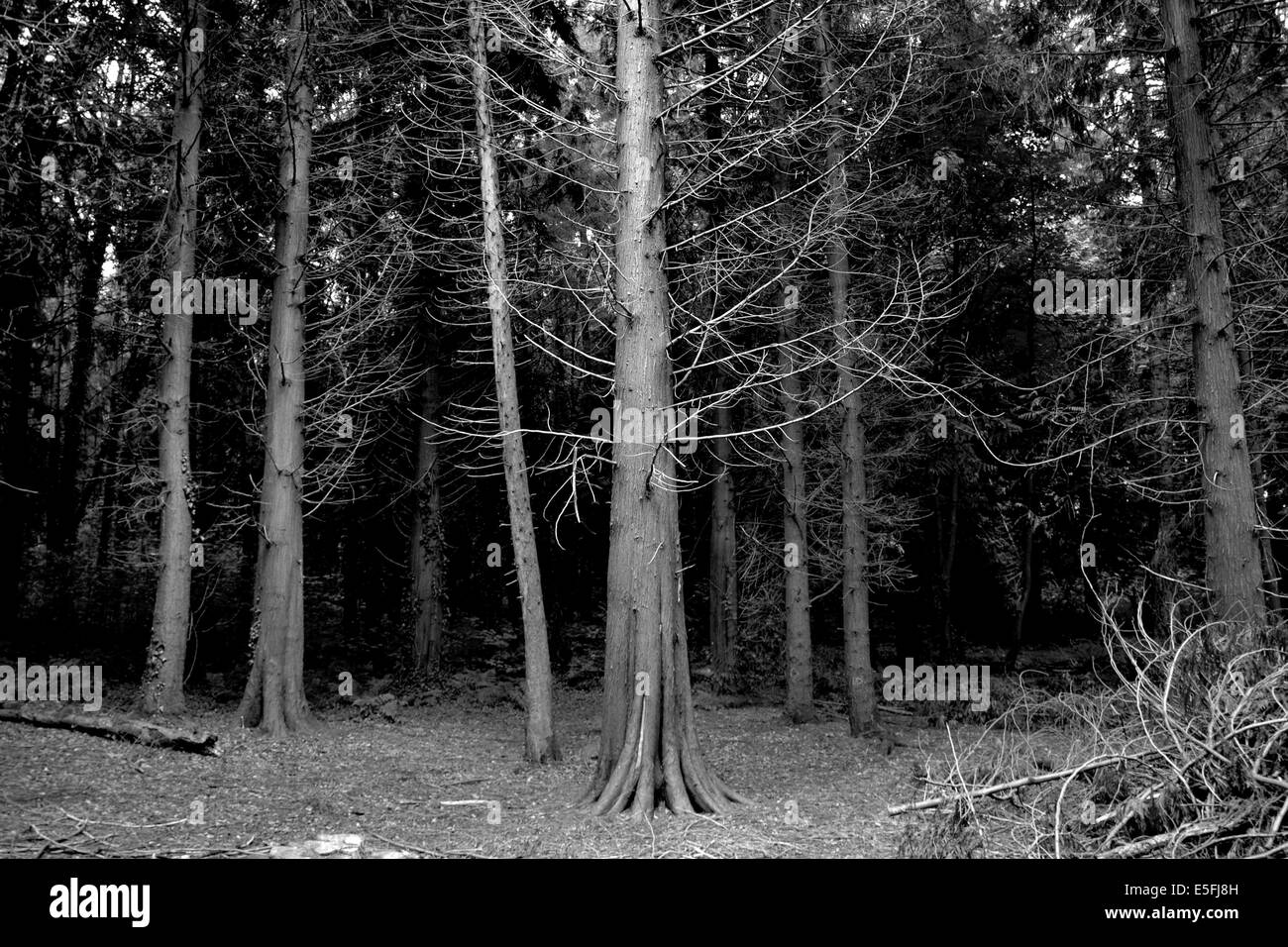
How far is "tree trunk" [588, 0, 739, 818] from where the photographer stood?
877cm

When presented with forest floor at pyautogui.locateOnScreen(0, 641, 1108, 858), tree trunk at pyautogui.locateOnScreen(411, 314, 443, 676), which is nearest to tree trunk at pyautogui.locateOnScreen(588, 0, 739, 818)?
forest floor at pyautogui.locateOnScreen(0, 641, 1108, 858)

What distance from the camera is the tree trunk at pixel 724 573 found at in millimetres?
19156

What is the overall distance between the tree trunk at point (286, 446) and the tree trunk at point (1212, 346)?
1137 cm

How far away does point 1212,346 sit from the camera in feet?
33.9

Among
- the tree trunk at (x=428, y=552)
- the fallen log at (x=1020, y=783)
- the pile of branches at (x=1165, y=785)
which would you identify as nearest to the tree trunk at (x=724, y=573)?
the tree trunk at (x=428, y=552)

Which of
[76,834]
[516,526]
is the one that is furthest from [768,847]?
[516,526]

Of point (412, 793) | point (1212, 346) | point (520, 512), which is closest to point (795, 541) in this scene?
point (520, 512)

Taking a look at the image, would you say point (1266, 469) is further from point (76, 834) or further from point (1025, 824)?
point (76, 834)

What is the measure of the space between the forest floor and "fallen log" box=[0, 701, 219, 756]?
0.15 meters

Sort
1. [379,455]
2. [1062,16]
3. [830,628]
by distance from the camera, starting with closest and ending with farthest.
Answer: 1. [1062,16]
2. [379,455]
3. [830,628]

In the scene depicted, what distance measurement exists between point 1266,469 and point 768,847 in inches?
548

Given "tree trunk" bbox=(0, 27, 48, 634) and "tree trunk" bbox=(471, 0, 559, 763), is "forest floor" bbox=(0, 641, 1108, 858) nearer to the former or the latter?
"tree trunk" bbox=(471, 0, 559, 763)

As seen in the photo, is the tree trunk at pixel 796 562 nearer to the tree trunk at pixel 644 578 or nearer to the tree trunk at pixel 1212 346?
the tree trunk at pixel 1212 346

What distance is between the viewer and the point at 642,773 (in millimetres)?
8688
